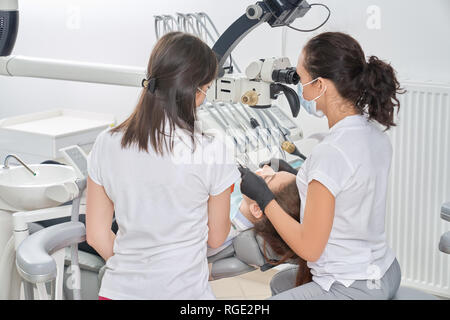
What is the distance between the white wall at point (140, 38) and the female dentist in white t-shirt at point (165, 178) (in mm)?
1542

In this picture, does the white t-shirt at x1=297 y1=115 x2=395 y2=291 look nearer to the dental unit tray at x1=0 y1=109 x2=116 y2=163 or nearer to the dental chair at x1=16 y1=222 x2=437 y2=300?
the dental chair at x1=16 y1=222 x2=437 y2=300

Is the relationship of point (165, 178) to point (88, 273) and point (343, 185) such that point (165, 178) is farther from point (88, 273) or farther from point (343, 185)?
point (88, 273)

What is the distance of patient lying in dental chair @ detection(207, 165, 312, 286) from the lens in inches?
65.0

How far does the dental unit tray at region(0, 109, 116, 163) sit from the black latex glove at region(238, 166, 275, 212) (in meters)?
1.68

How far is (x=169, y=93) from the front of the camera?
133 centimetres

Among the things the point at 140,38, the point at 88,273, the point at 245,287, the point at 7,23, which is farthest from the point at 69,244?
the point at 140,38

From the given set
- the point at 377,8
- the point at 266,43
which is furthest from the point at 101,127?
the point at 377,8

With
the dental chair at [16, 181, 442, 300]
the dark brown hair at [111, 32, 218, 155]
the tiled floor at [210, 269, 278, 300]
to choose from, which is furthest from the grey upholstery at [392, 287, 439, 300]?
the tiled floor at [210, 269, 278, 300]

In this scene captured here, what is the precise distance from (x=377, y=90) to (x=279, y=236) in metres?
0.47

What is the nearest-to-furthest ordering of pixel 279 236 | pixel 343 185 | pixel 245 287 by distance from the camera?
pixel 343 185 → pixel 279 236 → pixel 245 287
